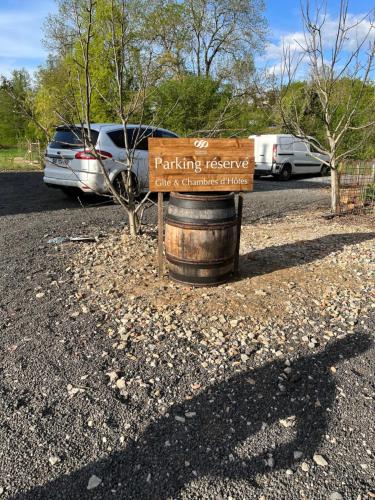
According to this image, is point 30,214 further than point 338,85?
No

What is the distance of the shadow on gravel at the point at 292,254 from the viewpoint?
182 inches

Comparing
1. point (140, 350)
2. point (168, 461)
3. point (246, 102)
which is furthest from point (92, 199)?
→ point (246, 102)

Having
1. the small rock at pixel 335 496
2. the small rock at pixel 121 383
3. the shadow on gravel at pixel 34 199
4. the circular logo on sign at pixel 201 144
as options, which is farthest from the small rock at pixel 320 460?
the shadow on gravel at pixel 34 199

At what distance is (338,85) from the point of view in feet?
29.1

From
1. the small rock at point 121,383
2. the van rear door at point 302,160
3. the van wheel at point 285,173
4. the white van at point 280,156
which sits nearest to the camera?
the small rock at point 121,383

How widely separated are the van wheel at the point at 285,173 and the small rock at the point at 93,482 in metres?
14.3

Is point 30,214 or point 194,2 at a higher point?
Answer: point 194,2

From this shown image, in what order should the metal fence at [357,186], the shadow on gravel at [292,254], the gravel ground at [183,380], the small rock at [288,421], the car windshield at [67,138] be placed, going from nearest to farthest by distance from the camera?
the gravel ground at [183,380] → the small rock at [288,421] → the shadow on gravel at [292,254] → the car windshield at [67,138] → the metal fence at [357,186]

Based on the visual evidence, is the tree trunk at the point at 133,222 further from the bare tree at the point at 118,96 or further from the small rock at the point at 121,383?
the small rock at the point at 121,383

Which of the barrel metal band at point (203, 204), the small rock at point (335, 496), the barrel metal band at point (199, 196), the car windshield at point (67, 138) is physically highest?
the car windshield at point (67, 138)

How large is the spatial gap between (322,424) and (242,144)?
2.64m

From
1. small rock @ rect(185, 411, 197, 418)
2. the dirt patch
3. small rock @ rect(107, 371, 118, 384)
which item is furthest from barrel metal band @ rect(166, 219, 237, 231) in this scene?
small rock @ rect(185, 411, 197, 418)

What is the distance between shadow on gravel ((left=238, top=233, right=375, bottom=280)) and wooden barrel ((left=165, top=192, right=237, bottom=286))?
0.49 metres

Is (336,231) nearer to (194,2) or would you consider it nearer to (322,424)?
(322,424)
